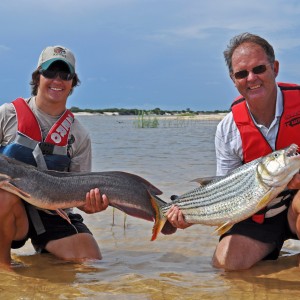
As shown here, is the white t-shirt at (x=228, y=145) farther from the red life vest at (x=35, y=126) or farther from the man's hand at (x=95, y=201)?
the red life vest at (x=35, y=126)

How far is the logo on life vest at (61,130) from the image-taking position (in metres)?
5.34

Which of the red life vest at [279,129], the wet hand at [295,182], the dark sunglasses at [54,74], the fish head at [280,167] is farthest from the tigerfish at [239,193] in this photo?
the dark sunglasses at [54,74]

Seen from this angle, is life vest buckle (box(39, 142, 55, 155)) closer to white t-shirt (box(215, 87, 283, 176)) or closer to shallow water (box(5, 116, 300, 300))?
shallow water (box(5, 116, 300, 300))

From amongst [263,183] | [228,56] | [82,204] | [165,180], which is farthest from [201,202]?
[165,180]

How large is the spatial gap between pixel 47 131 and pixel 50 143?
0.17 meters

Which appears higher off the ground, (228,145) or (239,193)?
(228,145)

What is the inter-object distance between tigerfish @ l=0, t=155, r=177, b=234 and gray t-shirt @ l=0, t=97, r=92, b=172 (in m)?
0.48

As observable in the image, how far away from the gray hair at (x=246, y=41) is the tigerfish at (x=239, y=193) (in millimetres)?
→ 1205

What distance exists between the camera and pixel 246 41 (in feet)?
16.8

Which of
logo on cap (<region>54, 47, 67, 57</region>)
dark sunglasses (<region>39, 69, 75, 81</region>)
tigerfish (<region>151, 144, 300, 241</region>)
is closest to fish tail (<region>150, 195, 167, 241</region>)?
tigerfish (<region>151, 144, 300, 241</region>)

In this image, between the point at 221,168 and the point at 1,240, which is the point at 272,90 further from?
the point at 1,240

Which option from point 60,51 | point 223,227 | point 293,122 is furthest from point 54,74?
point 293,122

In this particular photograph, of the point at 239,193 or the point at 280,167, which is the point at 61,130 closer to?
the point at 239,193

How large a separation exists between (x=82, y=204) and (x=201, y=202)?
3.80 feet
